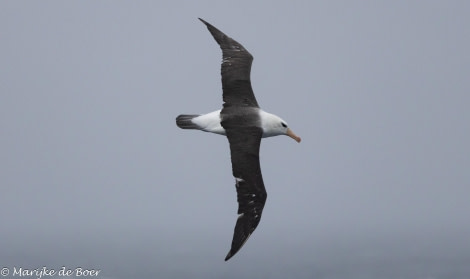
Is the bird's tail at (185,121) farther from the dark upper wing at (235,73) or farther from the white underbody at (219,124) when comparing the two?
the dark upper wing at (235,73)

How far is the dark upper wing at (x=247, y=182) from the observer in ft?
55.3

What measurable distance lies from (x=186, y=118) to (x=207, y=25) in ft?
8.90

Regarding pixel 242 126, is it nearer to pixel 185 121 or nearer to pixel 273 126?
pixel 273 126

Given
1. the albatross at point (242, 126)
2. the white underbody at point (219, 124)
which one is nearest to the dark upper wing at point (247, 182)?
the albatross at point (242, 126)

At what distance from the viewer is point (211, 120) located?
1881 centimetres

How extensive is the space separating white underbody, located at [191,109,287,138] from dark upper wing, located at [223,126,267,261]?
1.98 ft

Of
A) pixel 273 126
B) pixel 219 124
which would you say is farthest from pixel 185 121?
pixel 273 126

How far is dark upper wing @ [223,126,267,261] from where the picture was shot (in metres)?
16.9

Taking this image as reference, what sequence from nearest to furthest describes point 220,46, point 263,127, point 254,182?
1. point 254,182
2. point 263,127
3. point 220,46

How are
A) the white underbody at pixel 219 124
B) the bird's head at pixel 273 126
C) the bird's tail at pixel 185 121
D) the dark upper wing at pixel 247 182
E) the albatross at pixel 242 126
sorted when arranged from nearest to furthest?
the dark upper wing at pixel 247 182 → the albatross at pixel 242 126 → the white underbody at pixel 219 124 → the bird's head at pixel 273 126 → the bird's tail at pixel 185 121

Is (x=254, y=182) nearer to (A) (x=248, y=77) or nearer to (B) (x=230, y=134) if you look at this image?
(B) (x=230, y=134)

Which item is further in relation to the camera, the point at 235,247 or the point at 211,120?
the point at 211,120

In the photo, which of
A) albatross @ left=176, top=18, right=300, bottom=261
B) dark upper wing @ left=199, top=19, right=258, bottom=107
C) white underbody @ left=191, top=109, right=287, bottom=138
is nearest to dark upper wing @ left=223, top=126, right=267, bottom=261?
albatross @ left=176, top=18, right=300, bottom=261

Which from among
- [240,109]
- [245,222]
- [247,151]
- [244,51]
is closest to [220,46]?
[244,51]
